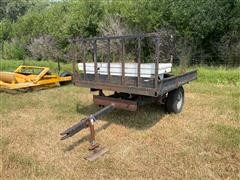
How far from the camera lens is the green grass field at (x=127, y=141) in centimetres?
449

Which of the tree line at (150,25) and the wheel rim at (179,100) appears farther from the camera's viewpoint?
the tree line at (150,25)

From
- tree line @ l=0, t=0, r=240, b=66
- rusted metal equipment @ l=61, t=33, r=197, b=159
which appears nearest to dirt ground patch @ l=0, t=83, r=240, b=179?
rusted metal equipment @ l=61, t=33, r=197, b=159

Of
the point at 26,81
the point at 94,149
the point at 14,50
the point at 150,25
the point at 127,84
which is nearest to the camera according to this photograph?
the point at 94,149

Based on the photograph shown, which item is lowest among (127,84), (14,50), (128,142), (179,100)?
(128,142)

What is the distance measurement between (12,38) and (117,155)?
69.7 feet

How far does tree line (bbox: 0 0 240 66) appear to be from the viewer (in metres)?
12.5

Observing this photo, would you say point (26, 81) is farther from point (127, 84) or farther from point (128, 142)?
point (128, 142)

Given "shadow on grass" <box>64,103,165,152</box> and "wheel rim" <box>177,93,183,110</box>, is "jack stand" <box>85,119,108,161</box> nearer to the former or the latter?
"shadow on grass" <box>64,103,165,152</box>

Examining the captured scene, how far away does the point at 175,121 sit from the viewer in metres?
6.52

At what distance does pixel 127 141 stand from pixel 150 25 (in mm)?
9516

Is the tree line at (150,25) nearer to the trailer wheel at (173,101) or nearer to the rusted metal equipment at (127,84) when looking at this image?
the rusted metal equipment at (127,84)

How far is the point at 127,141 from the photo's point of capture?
5.52 metres

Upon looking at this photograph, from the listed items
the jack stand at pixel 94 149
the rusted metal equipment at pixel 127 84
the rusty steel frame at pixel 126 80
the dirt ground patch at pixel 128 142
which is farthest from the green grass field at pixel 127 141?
the rusty steel frame at pixel 126 80

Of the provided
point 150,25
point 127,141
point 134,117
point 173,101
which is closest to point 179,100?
point 173,101
